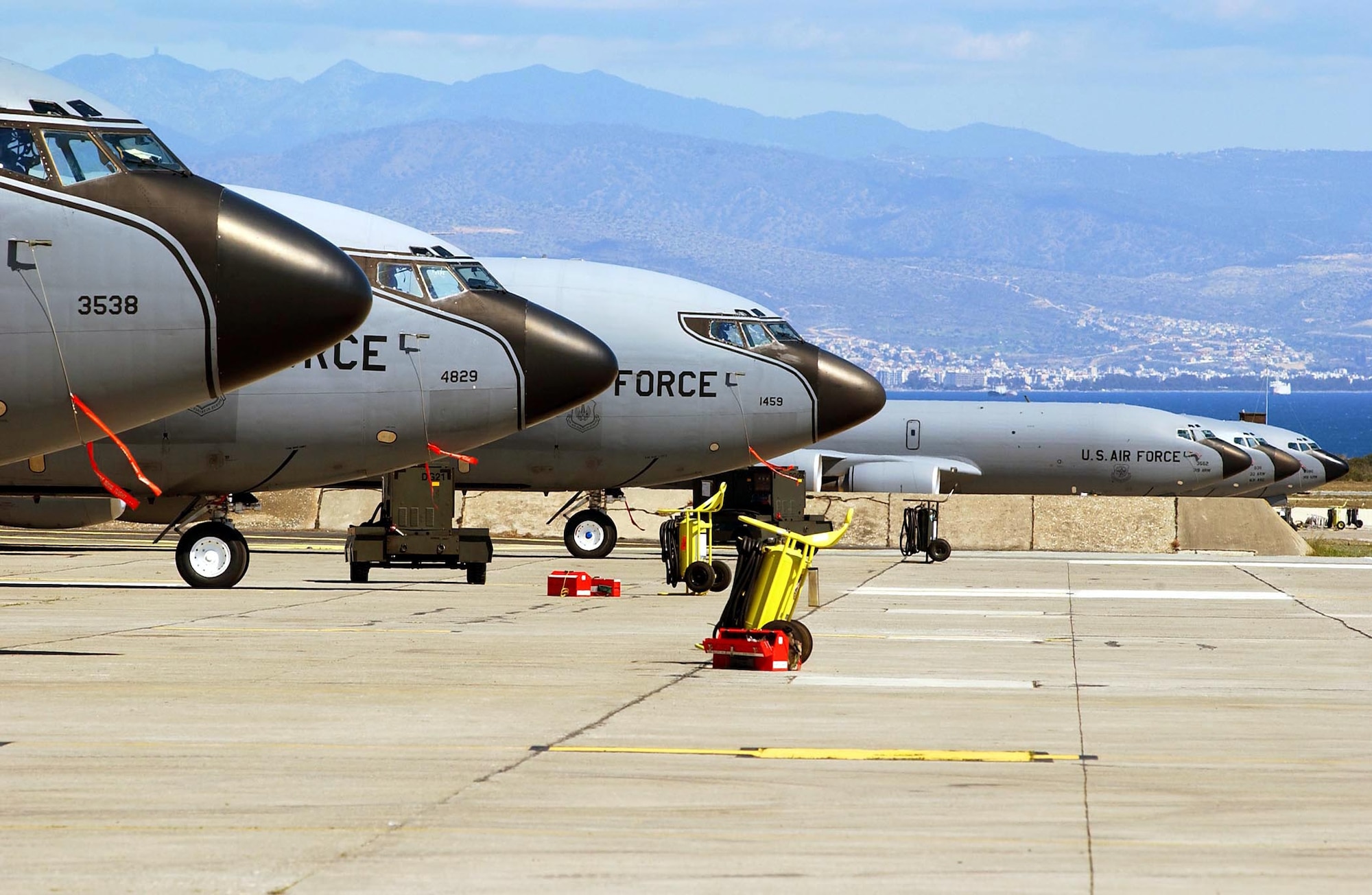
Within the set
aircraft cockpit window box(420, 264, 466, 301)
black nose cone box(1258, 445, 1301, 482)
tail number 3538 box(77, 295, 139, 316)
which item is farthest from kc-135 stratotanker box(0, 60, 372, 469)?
black nose cone box(1258, 445, 1301, 482)

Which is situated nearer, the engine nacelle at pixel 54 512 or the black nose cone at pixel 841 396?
the engine nacelle at pixel 54 512

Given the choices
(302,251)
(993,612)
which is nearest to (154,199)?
(302,251)

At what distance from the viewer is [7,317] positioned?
588 inches

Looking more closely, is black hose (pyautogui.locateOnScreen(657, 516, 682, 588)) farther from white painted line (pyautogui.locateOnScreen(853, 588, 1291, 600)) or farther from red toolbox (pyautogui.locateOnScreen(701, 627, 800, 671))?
red toolbox (pyautogui.locateOnScreen(701, 627, 800, 671))

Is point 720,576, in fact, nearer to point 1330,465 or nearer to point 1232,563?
point 1232,563

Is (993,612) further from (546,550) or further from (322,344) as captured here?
(546,550)

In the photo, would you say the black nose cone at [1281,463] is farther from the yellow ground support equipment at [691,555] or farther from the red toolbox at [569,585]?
the red toolbox at [569,585]

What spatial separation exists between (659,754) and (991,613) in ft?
42.6

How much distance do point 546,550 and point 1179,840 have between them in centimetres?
2949

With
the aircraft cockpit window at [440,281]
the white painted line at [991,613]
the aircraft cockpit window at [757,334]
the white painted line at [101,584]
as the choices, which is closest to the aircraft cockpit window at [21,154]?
the aircraft cockpit window at [440,281]

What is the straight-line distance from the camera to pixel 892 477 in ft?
169

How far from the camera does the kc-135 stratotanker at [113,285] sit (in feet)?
49.2

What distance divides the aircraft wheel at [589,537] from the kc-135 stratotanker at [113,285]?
18.4 m

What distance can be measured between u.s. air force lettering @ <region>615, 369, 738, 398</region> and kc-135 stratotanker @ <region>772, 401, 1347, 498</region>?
1988 centimetres
